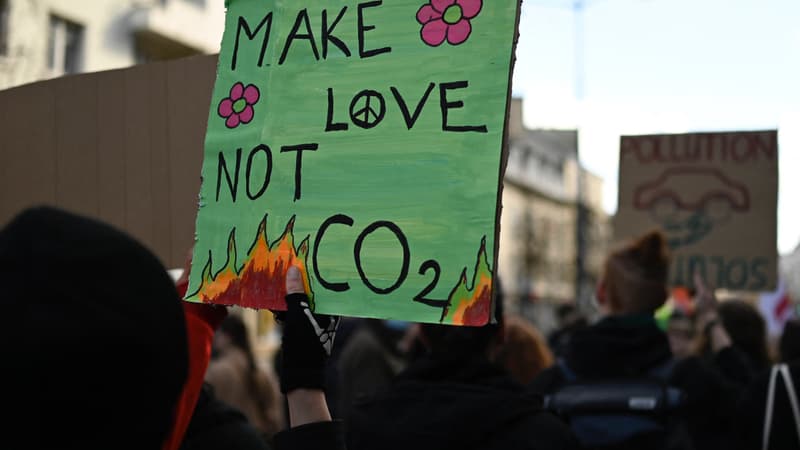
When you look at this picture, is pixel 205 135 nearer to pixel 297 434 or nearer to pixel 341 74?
pixel 341 74

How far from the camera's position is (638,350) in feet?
10.6

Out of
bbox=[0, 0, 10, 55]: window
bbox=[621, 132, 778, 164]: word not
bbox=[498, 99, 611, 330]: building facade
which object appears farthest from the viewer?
bbox=[498, 99, 611, 330]: building facade

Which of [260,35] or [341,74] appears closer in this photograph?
[341,74]

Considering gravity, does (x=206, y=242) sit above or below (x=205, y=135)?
below

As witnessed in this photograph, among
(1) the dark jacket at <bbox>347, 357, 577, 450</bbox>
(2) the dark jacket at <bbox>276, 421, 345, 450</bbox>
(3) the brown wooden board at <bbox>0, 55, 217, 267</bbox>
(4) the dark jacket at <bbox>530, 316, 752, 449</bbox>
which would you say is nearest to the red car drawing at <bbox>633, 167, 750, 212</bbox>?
(4) the dark jacket at <bbox>530, 316, 752, 449</bbox>

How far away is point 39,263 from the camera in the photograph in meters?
1.00

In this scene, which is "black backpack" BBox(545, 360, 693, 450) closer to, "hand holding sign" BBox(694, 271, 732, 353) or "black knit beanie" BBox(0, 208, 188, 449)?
"hand holding sign" BBox(694, 271, 732, 353)

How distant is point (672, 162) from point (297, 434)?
3627 millimetres

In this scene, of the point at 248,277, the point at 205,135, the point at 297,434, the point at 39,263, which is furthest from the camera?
the point at 205,135

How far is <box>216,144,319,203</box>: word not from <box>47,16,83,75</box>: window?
46.8 ft

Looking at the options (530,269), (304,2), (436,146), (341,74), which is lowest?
(530,269)

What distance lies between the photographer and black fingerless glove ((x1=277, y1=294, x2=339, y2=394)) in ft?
5.33

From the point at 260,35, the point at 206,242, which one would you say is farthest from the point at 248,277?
the point at 260,35

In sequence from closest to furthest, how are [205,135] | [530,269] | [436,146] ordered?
[436,146], [205,135], [530,269]
